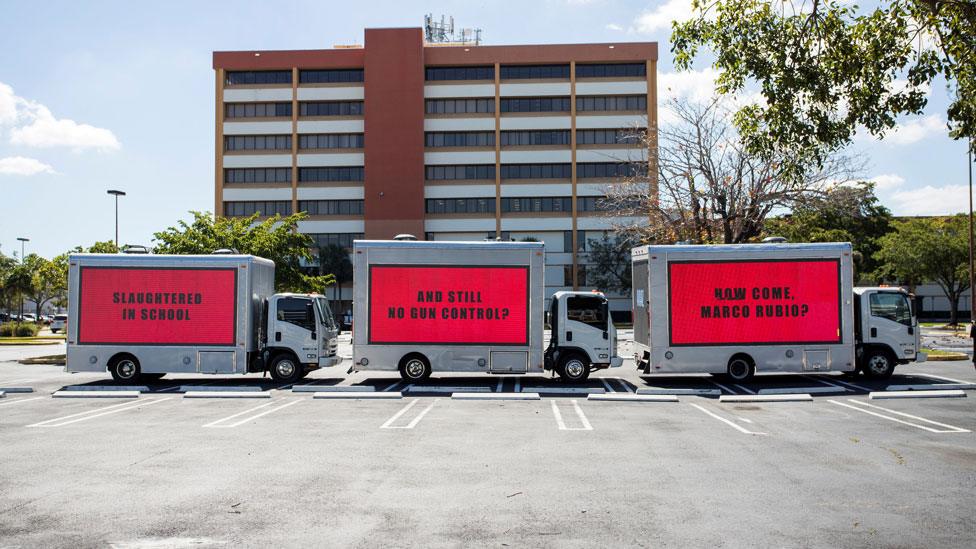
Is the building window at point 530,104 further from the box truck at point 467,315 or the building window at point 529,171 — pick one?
the box truck at point 467,315

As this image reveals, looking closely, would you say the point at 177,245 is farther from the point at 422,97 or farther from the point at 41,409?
the point at 422,97

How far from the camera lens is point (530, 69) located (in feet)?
236

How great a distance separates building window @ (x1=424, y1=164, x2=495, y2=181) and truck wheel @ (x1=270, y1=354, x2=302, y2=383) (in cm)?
5298

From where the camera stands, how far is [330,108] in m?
A: 72.4

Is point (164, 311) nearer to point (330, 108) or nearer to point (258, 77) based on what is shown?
point (330, 108)

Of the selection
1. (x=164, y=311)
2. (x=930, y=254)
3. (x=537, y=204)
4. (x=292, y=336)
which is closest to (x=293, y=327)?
(x=292, y=336)

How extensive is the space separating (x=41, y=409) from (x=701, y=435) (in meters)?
12.8

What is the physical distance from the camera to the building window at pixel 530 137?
234 ft

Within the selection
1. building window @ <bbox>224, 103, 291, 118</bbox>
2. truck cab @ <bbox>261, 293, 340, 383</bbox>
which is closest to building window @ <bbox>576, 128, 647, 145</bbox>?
building window @ <bbox>224, 103, 291, 118</bbox>

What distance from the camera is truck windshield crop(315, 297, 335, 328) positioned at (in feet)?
64.8

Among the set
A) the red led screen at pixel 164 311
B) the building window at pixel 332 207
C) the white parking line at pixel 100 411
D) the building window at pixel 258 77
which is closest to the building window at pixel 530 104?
the building window at pixel 332 207

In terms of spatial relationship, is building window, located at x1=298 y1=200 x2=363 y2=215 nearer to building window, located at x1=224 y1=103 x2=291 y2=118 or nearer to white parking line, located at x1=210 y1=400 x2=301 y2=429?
building window, located at x1=224 y1=103 x2=291 y2=118

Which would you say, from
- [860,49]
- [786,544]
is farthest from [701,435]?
[860,49]

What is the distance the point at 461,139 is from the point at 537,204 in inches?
389
